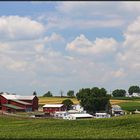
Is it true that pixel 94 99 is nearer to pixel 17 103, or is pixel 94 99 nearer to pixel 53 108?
pixel 53 108

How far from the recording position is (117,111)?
106 metres

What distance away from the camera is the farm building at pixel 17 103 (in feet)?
334

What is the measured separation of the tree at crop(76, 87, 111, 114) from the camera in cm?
10450

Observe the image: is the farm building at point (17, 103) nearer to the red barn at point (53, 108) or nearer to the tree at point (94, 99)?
the red barn at point (53, 108)

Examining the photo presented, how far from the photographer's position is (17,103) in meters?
106

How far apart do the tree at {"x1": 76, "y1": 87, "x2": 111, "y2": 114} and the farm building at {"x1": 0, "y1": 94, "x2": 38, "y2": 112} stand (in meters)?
12.4

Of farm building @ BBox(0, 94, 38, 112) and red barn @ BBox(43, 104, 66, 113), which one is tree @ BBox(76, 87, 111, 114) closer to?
red barn @ BBox(43, 104, 66, 113)

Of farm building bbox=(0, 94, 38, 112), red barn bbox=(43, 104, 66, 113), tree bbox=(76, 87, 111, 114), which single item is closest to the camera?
farm building bbox=(0, 94, 38, 112)

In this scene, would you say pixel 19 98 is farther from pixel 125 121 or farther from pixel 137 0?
pixel 137 0

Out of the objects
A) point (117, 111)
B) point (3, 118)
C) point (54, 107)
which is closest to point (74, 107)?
point (54, 107)

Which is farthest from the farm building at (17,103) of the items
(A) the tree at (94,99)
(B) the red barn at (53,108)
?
(A) the tree at (94,99)

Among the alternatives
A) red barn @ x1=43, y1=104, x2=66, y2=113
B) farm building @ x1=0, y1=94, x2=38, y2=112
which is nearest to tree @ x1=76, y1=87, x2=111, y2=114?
red barn @ x1=43, y1=104, x2=66, y2=113

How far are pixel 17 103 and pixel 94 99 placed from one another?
1888 cm

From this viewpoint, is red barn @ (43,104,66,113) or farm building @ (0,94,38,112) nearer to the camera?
farm building @ (0,94,38,112)
